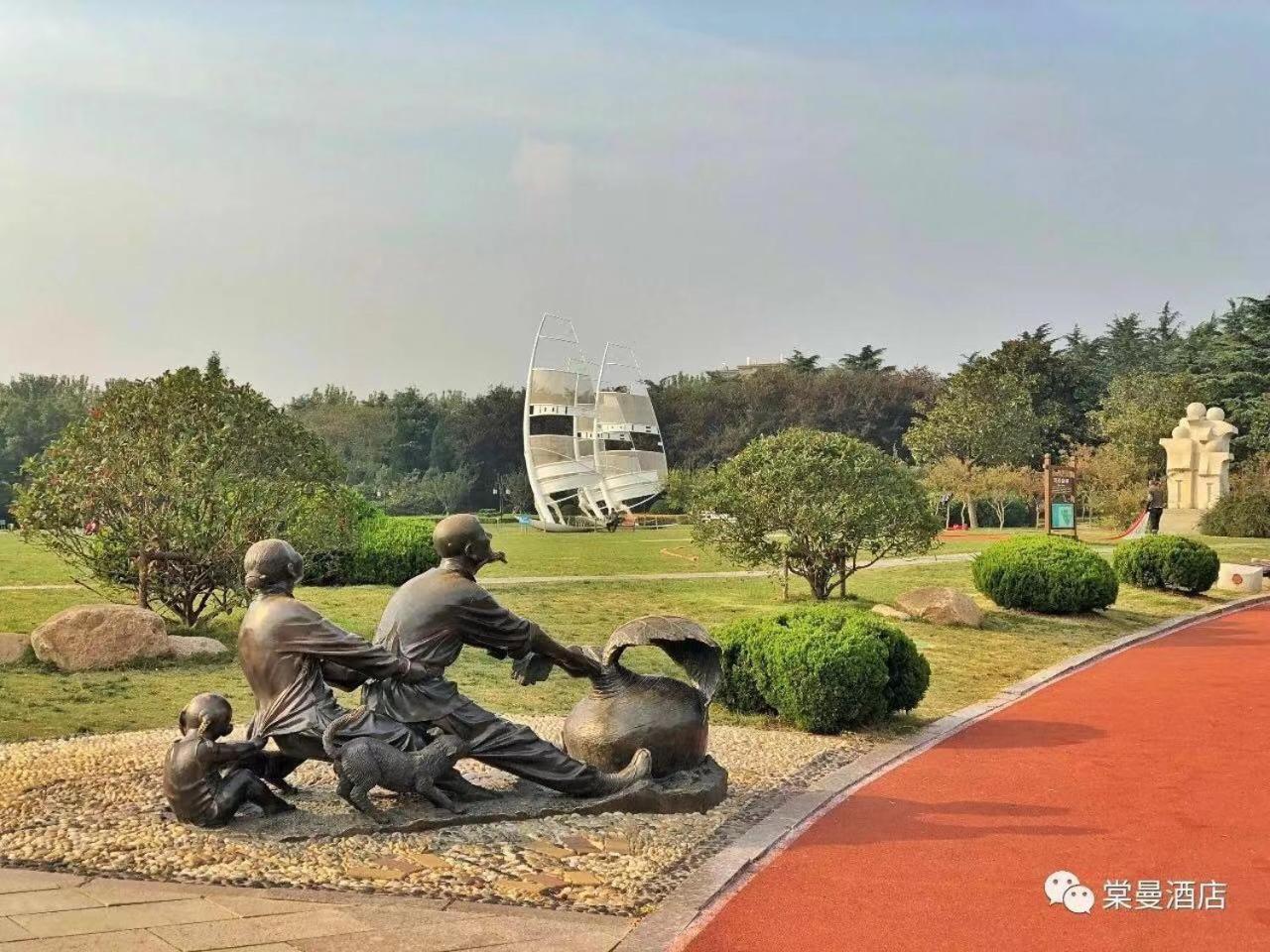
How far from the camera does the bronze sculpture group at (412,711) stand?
6.55m

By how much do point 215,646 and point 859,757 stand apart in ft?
25.3

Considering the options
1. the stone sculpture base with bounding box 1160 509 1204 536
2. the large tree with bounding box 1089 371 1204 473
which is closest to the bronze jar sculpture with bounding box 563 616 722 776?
the stone sculpture base with bounding box 1160 509 1204 536

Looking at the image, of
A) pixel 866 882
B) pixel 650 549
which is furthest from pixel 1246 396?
pixel 866 882

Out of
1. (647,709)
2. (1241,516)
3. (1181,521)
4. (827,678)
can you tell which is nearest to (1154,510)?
(1241,516)

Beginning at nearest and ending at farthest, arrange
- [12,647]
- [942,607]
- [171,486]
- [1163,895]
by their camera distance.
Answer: [1163,895], [12,647], [171,486], [942,607]

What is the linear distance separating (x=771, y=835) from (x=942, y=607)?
11.0 metres

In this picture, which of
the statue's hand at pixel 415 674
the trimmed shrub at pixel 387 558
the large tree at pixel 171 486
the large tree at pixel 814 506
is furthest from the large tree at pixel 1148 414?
the statue's hand at pixel 415 674

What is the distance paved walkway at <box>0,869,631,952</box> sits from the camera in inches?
199

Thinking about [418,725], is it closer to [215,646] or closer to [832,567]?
[215,646]

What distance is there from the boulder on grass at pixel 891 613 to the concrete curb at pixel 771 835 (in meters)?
4.38

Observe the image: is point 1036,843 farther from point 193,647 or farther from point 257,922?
point 193,647

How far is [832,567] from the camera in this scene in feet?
65.1

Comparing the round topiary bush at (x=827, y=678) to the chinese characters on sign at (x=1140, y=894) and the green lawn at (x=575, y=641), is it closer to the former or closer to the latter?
the green lawn at (x=575, y=641)

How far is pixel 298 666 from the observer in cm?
669
